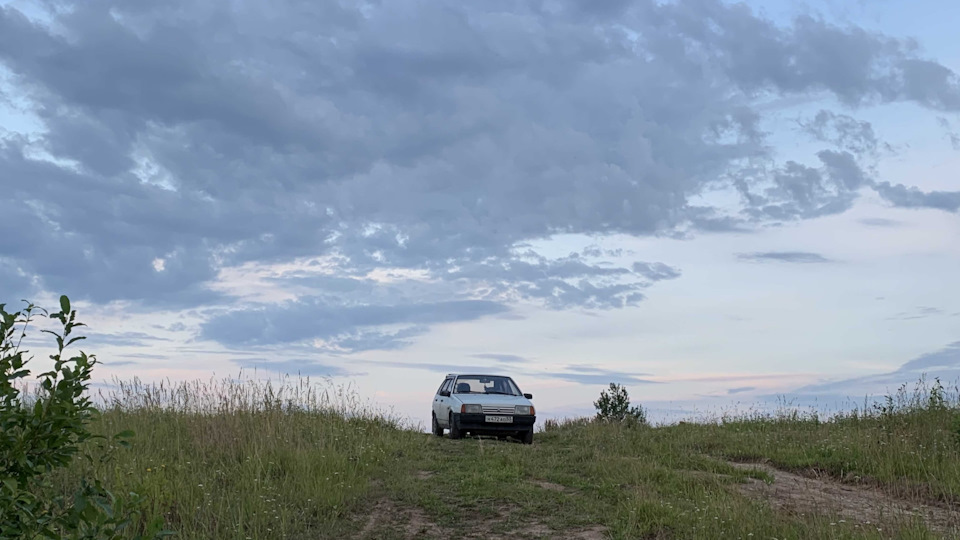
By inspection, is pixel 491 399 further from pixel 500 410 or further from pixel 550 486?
pixel 550 486

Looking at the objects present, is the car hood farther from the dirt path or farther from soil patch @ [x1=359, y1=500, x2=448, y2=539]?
soil patch @ [x1=359, y1=500, x2=448, y2=539]

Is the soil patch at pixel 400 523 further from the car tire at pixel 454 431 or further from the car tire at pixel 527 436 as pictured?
the car tire at pixel 527 436

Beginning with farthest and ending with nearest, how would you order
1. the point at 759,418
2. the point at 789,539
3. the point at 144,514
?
the point at 759,418 → the point at 144,514 → the point at 789,539

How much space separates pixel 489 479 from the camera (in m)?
11.7

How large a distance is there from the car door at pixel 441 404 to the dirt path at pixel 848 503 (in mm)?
8209

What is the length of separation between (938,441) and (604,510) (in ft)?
25.8

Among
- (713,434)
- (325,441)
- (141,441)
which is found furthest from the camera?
(713,434)

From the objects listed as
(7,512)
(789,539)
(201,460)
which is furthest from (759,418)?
(7,512)

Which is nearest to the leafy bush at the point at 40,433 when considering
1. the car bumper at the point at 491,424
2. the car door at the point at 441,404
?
the car bumper at the point at 491,424

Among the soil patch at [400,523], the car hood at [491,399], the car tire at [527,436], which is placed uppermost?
the car hood at [491,399]

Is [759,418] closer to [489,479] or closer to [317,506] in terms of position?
[489,479]

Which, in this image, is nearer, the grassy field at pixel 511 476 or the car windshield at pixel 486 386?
the grassy field at pixel 511 476

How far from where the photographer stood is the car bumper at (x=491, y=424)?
17.9 metres

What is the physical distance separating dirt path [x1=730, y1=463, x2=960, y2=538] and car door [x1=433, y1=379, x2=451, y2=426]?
821 cm
